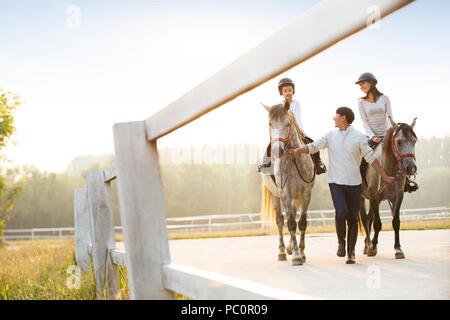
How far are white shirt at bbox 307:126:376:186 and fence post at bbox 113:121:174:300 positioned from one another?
14.0ft

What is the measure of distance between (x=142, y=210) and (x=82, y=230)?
435 centimetres

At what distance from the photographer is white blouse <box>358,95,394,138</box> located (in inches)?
291

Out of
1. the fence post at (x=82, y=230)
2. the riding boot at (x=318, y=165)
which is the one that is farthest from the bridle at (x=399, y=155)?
the fence post at (x=82, y=230)

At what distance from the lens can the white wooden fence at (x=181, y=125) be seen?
133cm

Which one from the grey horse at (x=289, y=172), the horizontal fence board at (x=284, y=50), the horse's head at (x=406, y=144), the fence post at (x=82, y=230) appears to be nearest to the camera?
the horizontal fence board at (x=284, y=50)

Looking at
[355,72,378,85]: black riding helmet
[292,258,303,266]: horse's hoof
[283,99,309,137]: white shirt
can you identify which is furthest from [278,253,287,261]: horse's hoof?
[355,72,378,85]: black riding helmet

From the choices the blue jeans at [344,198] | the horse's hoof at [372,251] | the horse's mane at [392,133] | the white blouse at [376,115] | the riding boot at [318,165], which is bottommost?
the horse's hoof at [372,251]

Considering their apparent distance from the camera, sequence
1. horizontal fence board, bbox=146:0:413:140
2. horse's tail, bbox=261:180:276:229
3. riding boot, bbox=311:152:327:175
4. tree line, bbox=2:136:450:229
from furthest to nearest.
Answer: tree line, bbox=2:136:450:229, horse's tail, bbox=261:180:276:229, riding boot, bbox=311:152:327:175, horizontal fence board, bbox=146:0:413:140

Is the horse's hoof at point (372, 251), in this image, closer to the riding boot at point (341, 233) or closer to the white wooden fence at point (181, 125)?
the riding boot at point (341, 233)

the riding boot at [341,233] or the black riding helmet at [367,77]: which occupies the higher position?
the black riding helmet at [367,77]

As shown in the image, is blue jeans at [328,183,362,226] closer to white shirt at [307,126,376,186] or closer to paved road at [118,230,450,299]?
white shirt at [307,126,376,186]

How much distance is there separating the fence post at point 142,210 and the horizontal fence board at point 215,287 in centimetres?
8
